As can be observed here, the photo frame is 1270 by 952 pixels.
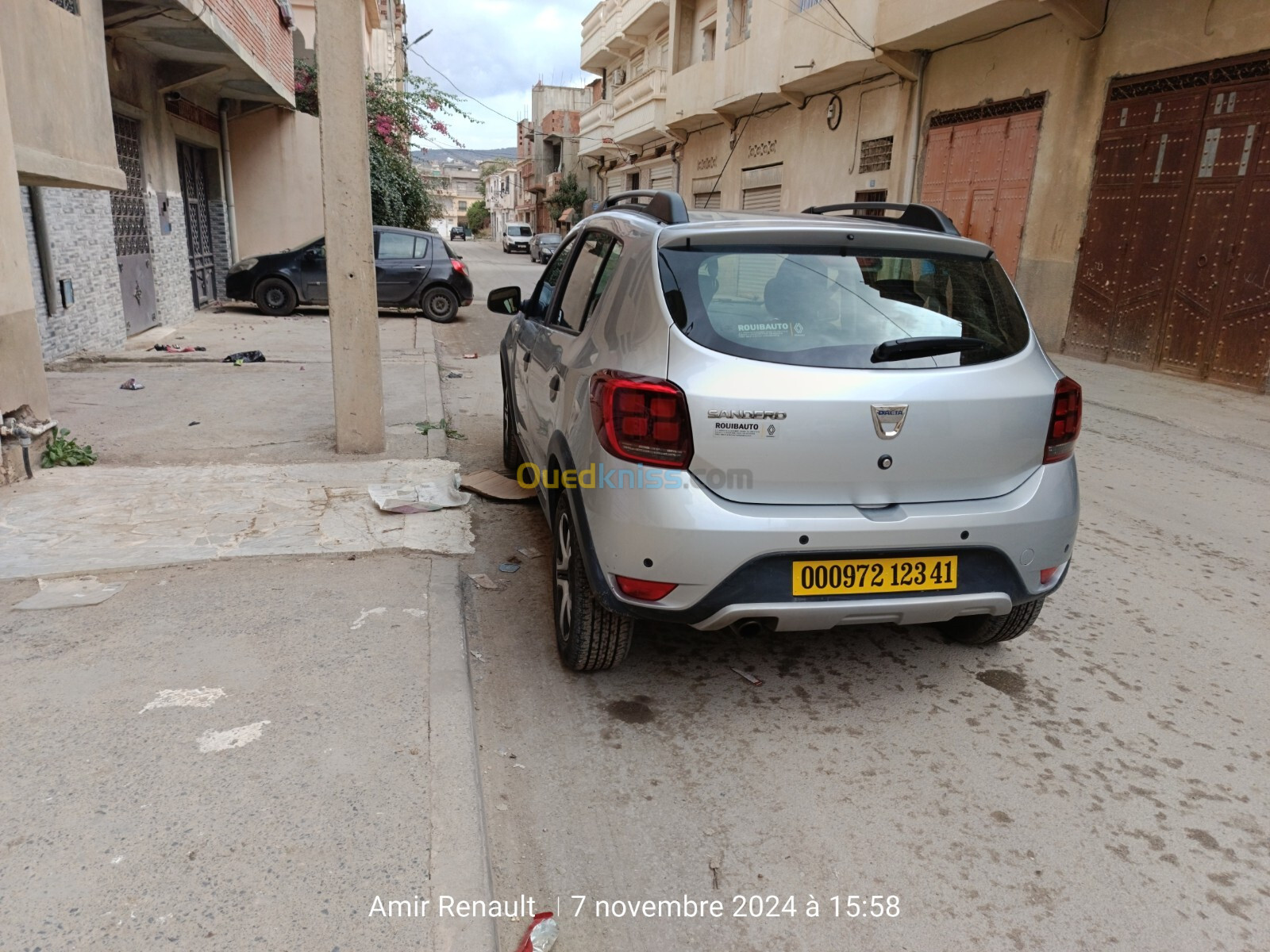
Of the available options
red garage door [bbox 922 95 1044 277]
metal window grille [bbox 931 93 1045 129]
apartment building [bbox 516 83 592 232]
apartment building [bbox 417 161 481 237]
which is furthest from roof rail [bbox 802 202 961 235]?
apartment building [bbox 417 161 481 237]

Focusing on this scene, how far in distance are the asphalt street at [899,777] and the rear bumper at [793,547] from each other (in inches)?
19.0

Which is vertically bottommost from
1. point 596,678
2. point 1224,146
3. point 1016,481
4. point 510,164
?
point 596,678

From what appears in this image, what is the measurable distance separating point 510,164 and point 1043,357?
10792 centimetres

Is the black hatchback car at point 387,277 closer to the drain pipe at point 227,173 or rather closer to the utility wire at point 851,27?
the drain pipe at point 227,173

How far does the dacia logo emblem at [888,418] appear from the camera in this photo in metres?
2.71

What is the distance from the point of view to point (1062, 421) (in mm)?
2969

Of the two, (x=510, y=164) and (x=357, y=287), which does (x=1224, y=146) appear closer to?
(x=357, y=287)

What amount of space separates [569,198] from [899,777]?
49172mm

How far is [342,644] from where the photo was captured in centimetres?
338

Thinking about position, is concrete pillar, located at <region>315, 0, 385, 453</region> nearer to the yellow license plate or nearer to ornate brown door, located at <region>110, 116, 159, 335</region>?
the yellow license plate

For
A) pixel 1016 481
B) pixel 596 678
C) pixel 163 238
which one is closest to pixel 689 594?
pixel 596 678

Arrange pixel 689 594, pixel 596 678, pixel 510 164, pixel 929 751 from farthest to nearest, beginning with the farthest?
pixel 510 164
pixel 596 678
pixel 929 751
pixel 689 594

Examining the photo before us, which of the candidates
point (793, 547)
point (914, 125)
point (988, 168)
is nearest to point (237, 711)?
point (793, 547)

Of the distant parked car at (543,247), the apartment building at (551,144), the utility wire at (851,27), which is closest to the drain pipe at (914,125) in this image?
the utility wire at (851,27)
